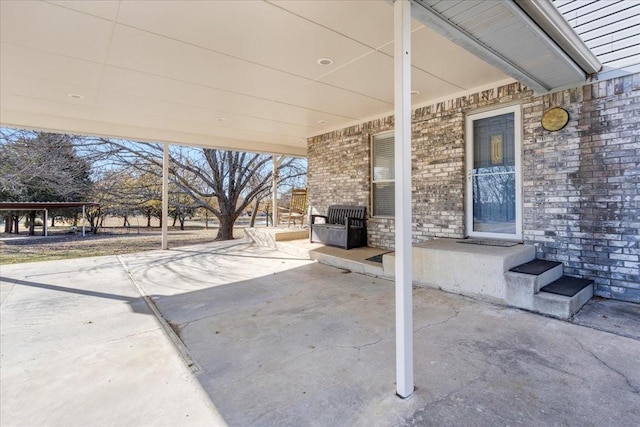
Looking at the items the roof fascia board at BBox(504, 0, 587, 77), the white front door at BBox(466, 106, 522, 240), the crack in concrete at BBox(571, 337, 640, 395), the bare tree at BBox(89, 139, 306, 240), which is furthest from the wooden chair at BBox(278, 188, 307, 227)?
the crack in concrete at BBox(571, 337, 640, 395)

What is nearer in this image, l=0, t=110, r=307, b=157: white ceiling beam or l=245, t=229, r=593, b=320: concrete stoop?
l=245, t=229, r=593, b=320: concrete stoop

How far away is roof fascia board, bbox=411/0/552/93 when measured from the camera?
2.10m

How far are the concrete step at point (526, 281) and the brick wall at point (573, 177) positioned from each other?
0.50 m

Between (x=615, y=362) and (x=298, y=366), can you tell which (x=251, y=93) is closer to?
(x=298, y=366)

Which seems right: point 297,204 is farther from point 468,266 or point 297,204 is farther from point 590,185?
point 590,185

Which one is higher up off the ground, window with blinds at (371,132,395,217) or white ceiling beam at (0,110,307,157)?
white ceiling beam at (0,110,307,157)

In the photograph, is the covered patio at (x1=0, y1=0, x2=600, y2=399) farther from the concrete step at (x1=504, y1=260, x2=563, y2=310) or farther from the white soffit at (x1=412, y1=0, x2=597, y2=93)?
the concrete step at (x1=504, y1=260, x2=563, y2=310)

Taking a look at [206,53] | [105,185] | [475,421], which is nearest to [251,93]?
[206,53]

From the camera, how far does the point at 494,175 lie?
4.38m

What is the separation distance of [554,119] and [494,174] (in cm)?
94

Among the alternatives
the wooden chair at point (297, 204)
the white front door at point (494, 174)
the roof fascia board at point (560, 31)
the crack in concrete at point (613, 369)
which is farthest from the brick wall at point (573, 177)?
the wooden chair at point (297, 204)

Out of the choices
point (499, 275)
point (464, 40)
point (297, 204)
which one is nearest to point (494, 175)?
point (499, 275)

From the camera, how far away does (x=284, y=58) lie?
3479mm

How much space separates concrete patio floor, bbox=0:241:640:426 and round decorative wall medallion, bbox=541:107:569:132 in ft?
7.20
